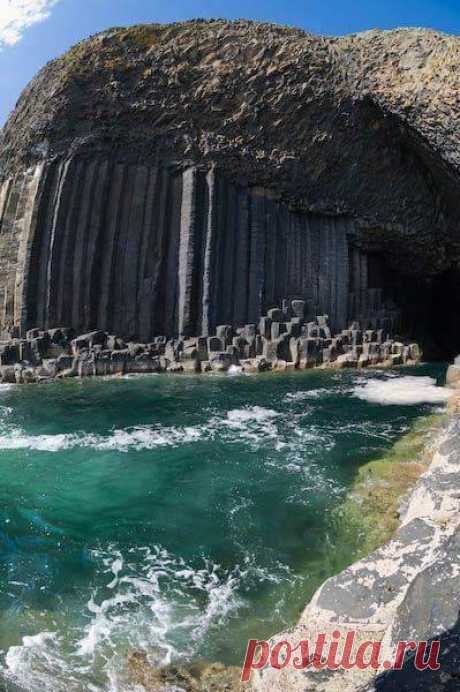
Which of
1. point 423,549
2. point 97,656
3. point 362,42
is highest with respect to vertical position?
point 362,42

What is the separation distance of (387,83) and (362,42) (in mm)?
3467

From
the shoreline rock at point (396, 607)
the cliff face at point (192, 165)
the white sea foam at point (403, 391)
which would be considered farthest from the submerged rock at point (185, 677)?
the cliff face at point (192, 165)

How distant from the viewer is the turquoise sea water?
18.1 ft

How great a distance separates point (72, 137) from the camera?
28891mm

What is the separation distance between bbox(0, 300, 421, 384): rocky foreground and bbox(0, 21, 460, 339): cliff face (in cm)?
183

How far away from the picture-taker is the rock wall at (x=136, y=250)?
2789 centimetres

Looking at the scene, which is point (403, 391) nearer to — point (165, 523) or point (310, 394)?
point (310, 394)

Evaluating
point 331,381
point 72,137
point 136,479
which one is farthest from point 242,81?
point 136,479

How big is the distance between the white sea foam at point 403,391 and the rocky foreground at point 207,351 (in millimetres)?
4393

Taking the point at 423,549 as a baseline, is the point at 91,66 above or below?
above

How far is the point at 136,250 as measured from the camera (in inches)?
1141

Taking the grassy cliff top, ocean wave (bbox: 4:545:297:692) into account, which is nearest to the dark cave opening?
the grassy cliff top

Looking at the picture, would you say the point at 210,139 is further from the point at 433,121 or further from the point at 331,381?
the point at 331,381

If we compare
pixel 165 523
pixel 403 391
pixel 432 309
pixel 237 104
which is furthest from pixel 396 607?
pixel 432 309
